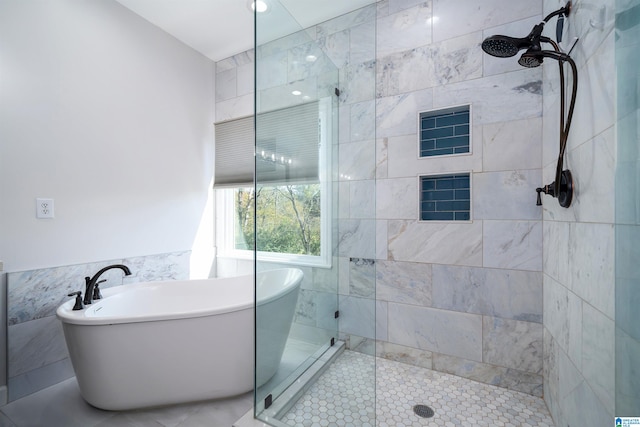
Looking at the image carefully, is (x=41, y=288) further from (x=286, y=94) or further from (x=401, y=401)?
(x=401, y=401)

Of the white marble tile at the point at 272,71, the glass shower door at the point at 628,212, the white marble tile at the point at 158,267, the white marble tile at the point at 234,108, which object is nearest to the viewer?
the glass shower door at the point at 628,212

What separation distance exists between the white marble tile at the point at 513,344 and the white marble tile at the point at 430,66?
1.62 meters

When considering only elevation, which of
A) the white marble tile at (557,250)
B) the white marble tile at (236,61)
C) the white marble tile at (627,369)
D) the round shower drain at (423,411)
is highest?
the white marble tile at (236,61)

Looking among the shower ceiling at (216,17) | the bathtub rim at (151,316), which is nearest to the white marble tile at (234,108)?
the shower ceiling at (216,17)

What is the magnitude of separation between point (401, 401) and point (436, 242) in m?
1.02

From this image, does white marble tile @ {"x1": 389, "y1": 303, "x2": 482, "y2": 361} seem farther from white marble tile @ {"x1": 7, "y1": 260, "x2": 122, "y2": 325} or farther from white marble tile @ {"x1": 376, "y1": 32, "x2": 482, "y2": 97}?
white marble tile @ {"x1": 7, "y1": 260, "x2": 122, "y2": 325}

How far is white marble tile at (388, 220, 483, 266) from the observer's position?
6.40 ft

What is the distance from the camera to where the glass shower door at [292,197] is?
146cm

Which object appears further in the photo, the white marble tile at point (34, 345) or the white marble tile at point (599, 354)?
the white marble tile at point (34, 345)

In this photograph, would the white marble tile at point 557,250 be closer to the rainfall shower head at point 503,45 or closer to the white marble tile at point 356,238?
the rainfall shower head at point 503,45

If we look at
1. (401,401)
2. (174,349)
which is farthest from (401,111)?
(174,349)

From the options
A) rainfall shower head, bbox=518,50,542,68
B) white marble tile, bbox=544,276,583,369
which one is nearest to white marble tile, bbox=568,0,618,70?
rainfall shower head, bbox=518,50,542,68

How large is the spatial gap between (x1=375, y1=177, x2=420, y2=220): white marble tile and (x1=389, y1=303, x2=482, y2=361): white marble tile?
A: 678mm

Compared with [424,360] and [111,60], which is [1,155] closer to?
[111,60]
